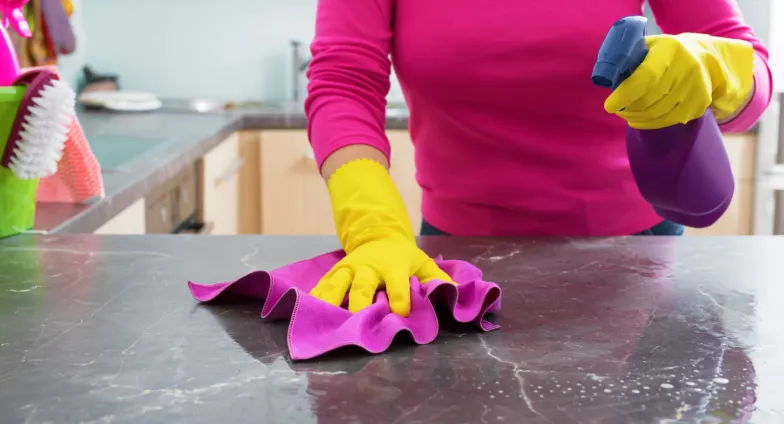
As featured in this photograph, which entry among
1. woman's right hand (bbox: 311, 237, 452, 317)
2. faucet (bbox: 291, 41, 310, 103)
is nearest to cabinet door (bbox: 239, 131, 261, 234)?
faucet (bbox: 291, 41, 310, 103)

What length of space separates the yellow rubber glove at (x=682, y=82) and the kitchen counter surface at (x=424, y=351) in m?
0.17

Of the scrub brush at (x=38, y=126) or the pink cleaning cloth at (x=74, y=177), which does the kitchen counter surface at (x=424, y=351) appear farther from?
the pink cleaning cloth at (x=74, y=177)

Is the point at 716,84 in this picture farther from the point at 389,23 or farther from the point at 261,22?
the point at 261,22

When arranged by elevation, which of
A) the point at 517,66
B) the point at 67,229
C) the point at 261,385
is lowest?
the point at 67,229

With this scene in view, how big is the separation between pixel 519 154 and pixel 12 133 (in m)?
0.65

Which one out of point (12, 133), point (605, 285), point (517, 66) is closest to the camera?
point (605, 285)

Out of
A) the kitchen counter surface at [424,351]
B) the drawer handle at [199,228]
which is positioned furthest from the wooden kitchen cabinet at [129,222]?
the drawer handle at [199,228]

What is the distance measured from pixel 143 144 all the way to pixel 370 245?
1.34 metres

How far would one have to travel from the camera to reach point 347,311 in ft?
2.45

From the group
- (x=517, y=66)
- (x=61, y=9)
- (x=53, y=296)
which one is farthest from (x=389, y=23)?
(x=61, y=9)

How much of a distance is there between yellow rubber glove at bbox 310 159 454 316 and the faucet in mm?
2144

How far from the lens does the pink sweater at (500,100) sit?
1.12 meters

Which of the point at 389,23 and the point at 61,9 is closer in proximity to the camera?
the point at 389,23

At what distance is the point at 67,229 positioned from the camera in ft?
3.99
